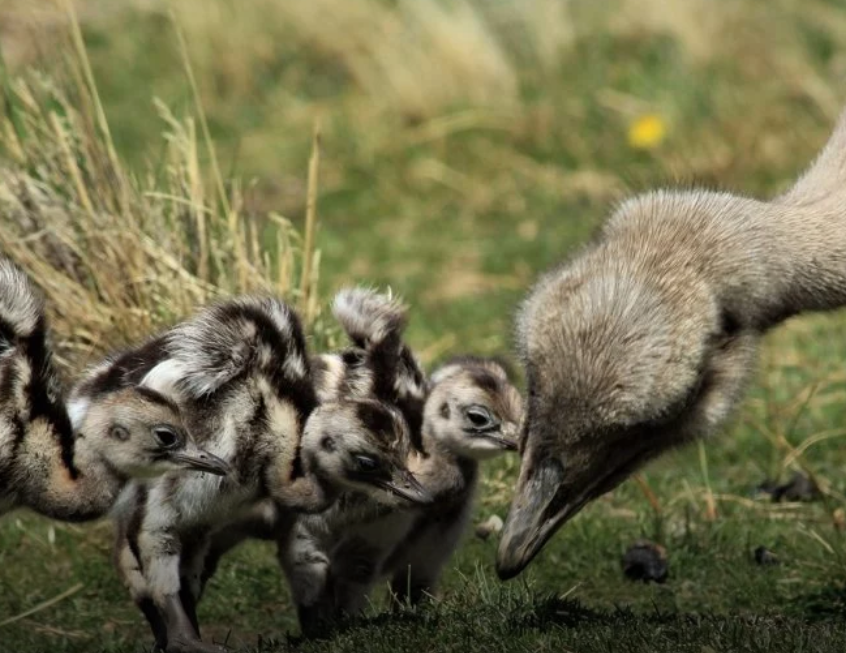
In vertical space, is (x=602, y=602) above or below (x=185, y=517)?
below

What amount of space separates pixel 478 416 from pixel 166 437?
1.23 m

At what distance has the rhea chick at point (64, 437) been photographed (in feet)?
20.3

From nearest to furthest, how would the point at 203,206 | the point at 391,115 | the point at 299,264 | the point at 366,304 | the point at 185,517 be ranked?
the point at 185,517
the point at 366,304
the point at 203,206
the point at 299,264
the point at 391,115

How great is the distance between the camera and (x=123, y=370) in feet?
22.0

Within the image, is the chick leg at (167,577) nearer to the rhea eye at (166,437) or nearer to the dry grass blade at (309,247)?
the rhea eye at (166,437)

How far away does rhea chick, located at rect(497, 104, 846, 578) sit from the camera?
15.7ft

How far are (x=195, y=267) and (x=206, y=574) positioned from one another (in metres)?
1.99

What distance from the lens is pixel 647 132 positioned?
13.8 metres

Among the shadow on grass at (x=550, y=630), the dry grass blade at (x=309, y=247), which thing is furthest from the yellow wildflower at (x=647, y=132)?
the shadow on grass at (x=550, y=630)

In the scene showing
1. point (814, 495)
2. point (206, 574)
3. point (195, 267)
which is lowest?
point (814, 495)

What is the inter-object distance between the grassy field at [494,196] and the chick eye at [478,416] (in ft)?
1.77

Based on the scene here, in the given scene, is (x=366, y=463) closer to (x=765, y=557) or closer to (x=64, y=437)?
(x=64, y=437)

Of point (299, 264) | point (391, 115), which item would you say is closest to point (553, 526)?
point (299, 264)

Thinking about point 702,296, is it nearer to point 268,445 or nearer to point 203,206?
point 268,445
